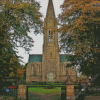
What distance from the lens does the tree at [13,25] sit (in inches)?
484

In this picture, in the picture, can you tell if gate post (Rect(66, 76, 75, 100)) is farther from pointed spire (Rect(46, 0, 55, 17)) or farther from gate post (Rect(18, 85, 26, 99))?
pointed spire (Rect(46, 0, 55, 17))

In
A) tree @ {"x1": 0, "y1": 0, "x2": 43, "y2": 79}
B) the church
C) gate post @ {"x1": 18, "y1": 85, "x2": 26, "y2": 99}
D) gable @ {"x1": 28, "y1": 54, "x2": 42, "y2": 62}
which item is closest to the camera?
gate post @ {"x1": 18, "y1": 85, "x2": 26, "y2": 99}

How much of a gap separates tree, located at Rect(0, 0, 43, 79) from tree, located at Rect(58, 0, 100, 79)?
3511 millimetres

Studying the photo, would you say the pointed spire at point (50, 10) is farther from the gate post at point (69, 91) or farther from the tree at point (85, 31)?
the gate post at point (69, 91)

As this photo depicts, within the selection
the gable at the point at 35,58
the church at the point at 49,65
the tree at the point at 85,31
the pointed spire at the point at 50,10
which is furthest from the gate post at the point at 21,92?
the pointed spire at the point at 50,10

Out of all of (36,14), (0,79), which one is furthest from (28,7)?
(0,79)

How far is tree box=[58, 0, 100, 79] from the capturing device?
41.6 feet

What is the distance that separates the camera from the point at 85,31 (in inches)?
534

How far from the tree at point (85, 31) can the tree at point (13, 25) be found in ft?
11.5

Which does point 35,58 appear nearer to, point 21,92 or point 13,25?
point 13,25

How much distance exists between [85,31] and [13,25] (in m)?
7.05

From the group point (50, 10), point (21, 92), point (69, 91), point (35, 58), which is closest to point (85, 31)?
point (69, 91)

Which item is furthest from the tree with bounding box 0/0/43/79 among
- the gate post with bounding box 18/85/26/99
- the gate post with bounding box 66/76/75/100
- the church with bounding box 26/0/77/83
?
the church with bounding box 26/0/77/83

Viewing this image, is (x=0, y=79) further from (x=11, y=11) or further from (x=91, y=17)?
(x=91, y=17)
